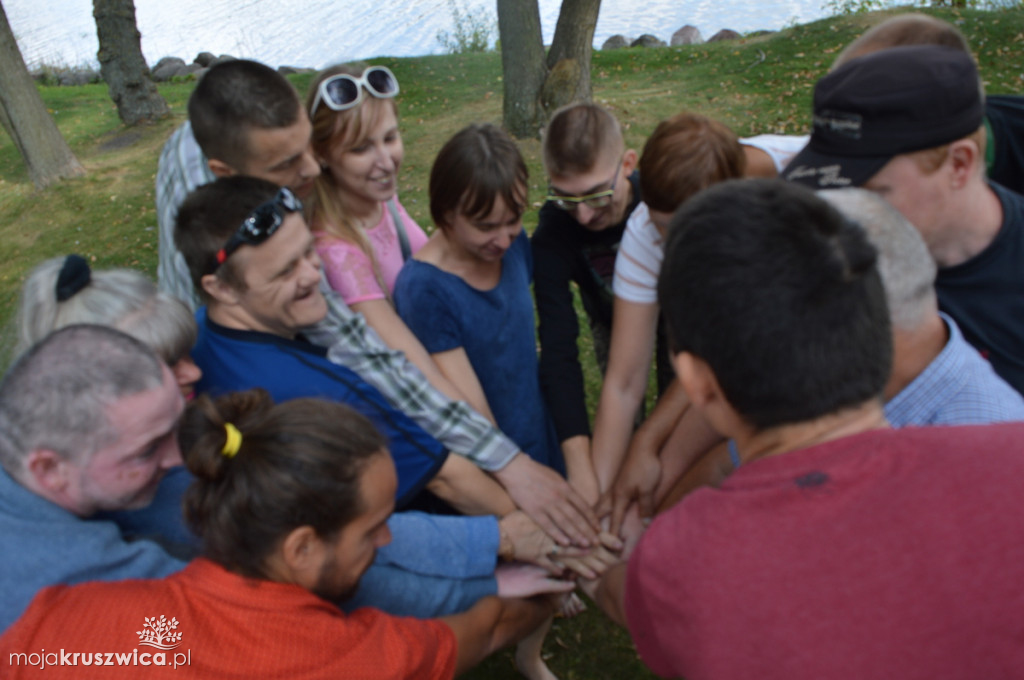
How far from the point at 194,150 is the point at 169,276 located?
0.57m

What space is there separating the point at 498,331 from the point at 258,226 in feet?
3.09

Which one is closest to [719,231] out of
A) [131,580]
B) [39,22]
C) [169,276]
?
[131,580]

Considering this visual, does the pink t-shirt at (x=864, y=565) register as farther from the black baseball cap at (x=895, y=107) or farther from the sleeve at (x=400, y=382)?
the sleeve at (x=400, y=382)

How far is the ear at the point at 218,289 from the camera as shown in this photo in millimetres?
1993

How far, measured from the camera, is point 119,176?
9.88m

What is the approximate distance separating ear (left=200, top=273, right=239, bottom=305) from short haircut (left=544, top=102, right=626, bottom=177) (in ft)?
4.09

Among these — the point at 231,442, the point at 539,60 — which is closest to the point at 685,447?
the point at 231,442

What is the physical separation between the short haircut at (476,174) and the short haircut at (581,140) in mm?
214

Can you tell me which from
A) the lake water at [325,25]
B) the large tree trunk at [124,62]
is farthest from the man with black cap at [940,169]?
the lake water at [325,25]

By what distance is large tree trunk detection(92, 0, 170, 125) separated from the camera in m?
11.3

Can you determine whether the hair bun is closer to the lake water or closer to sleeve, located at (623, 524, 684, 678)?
sleeve, located at (623, 524, 684, 678)

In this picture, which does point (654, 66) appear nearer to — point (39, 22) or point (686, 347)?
point (686, 347)

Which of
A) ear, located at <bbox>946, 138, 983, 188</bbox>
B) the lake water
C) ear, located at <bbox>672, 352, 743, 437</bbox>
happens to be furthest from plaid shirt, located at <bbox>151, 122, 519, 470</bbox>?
the lake water

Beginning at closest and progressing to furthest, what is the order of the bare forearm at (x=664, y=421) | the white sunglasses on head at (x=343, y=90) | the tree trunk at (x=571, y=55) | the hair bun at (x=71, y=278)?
the hair bun at (x=71, y=278) < the bare forearm at (x=664, y=421) < the white sunglasses on head at (x=343, y=90) < the tree trunk at (x=571, y=55)
